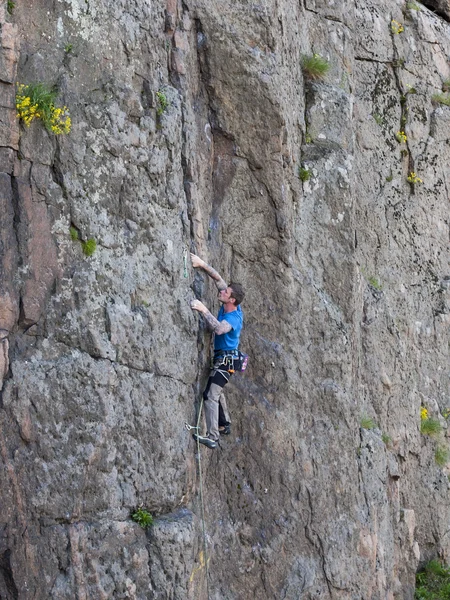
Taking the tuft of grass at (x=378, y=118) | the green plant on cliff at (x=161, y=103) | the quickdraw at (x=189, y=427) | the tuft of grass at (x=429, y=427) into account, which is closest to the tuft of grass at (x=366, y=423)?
the tuft of grass at (x=429, y=427)

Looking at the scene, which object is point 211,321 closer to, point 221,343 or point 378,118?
point 221,343

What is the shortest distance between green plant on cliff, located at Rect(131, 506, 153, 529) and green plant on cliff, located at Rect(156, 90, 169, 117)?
13.9 ft

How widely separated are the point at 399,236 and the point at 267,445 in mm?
5445

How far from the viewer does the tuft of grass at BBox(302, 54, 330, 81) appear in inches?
550

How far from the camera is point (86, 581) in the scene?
9.41m

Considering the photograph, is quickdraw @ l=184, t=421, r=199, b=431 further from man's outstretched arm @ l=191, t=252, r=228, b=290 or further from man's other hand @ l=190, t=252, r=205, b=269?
man's other hand @ l=190, t=252, r=205, b=269

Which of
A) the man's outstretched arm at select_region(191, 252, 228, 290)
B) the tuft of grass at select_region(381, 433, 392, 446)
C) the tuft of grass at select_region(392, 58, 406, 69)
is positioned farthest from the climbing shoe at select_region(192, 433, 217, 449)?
the tuft of grass at select_region(392, 58, 406, 69)

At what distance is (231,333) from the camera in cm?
1144

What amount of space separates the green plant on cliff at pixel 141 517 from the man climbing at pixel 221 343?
54.7 inches

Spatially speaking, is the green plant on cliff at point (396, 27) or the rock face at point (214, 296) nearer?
the rock face at point (214, 296)

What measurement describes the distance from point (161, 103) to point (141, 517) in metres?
4.45

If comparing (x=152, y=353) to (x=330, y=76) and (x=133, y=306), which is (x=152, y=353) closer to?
(x=133, y=306)

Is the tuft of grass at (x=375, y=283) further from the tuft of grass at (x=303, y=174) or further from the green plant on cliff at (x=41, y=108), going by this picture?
the green plant on cliff at (x=41, y=108)

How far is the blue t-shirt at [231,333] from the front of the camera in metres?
11.4
